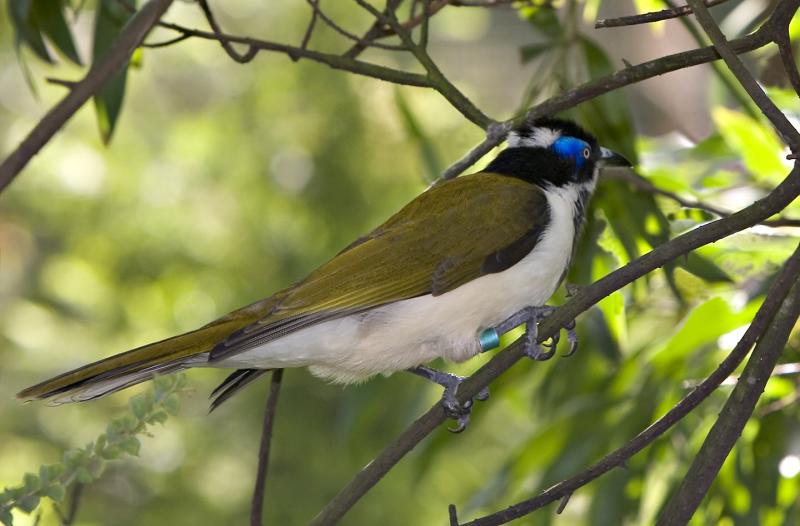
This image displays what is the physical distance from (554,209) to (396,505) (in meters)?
2.35

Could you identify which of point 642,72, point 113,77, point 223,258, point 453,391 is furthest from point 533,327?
point 223,258

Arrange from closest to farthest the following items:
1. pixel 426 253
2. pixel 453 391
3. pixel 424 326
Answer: pixel 453 391 < pixel 424 326 < pixel 426 253

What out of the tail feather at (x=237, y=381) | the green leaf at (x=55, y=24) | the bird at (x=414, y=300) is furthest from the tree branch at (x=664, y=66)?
the green leaf at (x=55, y=24)

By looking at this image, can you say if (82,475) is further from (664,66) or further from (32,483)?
(664,66)

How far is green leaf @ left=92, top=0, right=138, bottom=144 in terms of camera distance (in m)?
2.82

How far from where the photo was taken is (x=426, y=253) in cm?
255

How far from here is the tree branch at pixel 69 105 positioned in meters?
1.54

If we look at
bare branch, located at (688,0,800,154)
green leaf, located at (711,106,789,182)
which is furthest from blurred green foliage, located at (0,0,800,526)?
bare branch, located at (688,0,800,154)

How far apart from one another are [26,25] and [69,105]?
1464 mm

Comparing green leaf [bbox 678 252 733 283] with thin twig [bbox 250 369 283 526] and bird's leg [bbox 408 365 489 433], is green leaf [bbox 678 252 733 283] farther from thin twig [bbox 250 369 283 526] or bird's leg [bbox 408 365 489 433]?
thin twig [bbox 250 369 283 526]

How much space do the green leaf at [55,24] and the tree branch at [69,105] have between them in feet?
4.11

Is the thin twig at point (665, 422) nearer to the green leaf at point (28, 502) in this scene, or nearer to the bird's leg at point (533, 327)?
the bird's leg at point (533, 327)

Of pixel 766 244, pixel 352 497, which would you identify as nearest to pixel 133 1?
pixel 352 497

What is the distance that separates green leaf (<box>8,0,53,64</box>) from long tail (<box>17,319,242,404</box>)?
0.92m
